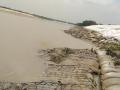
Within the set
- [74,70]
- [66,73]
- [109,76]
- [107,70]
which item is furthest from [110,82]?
[74,70]

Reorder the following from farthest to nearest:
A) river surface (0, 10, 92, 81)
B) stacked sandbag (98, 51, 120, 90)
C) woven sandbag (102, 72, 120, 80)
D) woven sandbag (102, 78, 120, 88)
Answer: river surface (0, 10, 92, 81) → woven sandbag (102, 72, 120, 80) → woven sandbag (102, 78, 120, 88) → stacked sandbag (98, 51, 120, 90)

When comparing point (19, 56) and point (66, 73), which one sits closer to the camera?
point (66, 73)

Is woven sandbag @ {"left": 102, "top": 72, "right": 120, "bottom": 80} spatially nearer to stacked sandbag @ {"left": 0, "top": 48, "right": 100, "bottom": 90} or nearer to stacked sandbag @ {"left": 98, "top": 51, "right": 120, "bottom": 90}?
stacked sandbag @ {"left": 98, "top": 51, "right": 120, "bottom": 90}

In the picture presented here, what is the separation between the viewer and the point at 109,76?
994 centimetres

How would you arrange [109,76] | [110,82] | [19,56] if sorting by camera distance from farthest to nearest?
[19,56]
[109,76]
[110,82]

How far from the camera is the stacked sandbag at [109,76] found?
8934mm

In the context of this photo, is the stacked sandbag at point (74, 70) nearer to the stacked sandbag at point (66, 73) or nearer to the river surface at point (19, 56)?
the stacked sandbag at point (66, 73)

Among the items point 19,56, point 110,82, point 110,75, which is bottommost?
point 110,82

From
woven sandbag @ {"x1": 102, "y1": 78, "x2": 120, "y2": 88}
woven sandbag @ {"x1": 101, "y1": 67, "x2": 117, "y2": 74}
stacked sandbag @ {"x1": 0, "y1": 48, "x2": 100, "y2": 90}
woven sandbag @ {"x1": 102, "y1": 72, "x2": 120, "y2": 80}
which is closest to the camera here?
stacked sandbag @ {"x1": 0, "y1": 48, "x2": 100, "y2": 90}

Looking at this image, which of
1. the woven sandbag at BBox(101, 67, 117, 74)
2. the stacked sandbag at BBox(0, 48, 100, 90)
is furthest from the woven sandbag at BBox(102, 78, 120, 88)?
the woven sandbag at BBox(101, 67, 117, 74)

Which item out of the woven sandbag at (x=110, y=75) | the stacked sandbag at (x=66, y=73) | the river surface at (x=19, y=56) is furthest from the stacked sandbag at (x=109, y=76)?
the river surface at (x=19, y=56)

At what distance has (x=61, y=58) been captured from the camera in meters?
13.0

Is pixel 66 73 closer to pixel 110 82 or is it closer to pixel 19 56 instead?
pixel 110 82

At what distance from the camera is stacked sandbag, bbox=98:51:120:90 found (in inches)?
352
